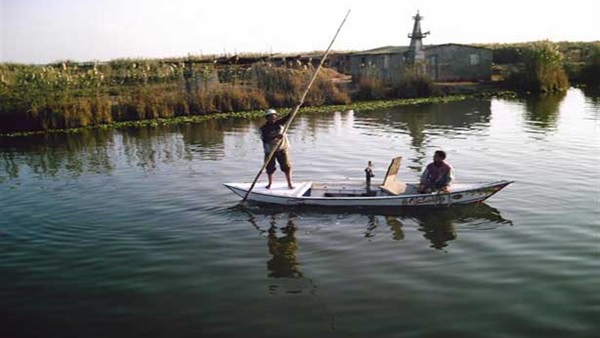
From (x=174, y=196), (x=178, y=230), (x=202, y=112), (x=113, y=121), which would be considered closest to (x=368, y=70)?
(x=202, y=112)

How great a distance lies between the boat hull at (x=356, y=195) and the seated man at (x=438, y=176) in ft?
0.64

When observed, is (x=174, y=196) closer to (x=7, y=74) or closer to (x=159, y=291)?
(x=159, y=291)

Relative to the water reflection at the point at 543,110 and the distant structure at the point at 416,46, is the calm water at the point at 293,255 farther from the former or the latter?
the distant structure at the point at 416,46

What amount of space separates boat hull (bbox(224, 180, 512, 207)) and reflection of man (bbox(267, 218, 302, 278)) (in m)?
0.89

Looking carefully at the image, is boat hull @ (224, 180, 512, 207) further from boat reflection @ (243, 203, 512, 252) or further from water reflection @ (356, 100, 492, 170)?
water reflection @ (356, 100, 492, 170)

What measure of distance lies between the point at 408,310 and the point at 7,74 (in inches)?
1170

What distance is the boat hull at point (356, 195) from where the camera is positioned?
37.1 ft

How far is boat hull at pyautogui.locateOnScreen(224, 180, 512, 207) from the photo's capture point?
37.1ft

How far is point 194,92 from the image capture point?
1202 inches

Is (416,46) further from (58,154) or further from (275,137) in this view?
(275,137)

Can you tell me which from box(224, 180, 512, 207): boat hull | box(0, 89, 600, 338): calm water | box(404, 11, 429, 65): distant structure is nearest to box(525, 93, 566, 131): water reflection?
box(0, 89, 600, 338): calm water

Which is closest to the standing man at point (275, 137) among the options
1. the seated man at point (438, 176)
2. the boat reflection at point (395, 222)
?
the boat reflection at point (395, 222)

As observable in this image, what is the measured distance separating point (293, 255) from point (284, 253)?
0.20m

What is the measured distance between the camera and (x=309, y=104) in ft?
108
